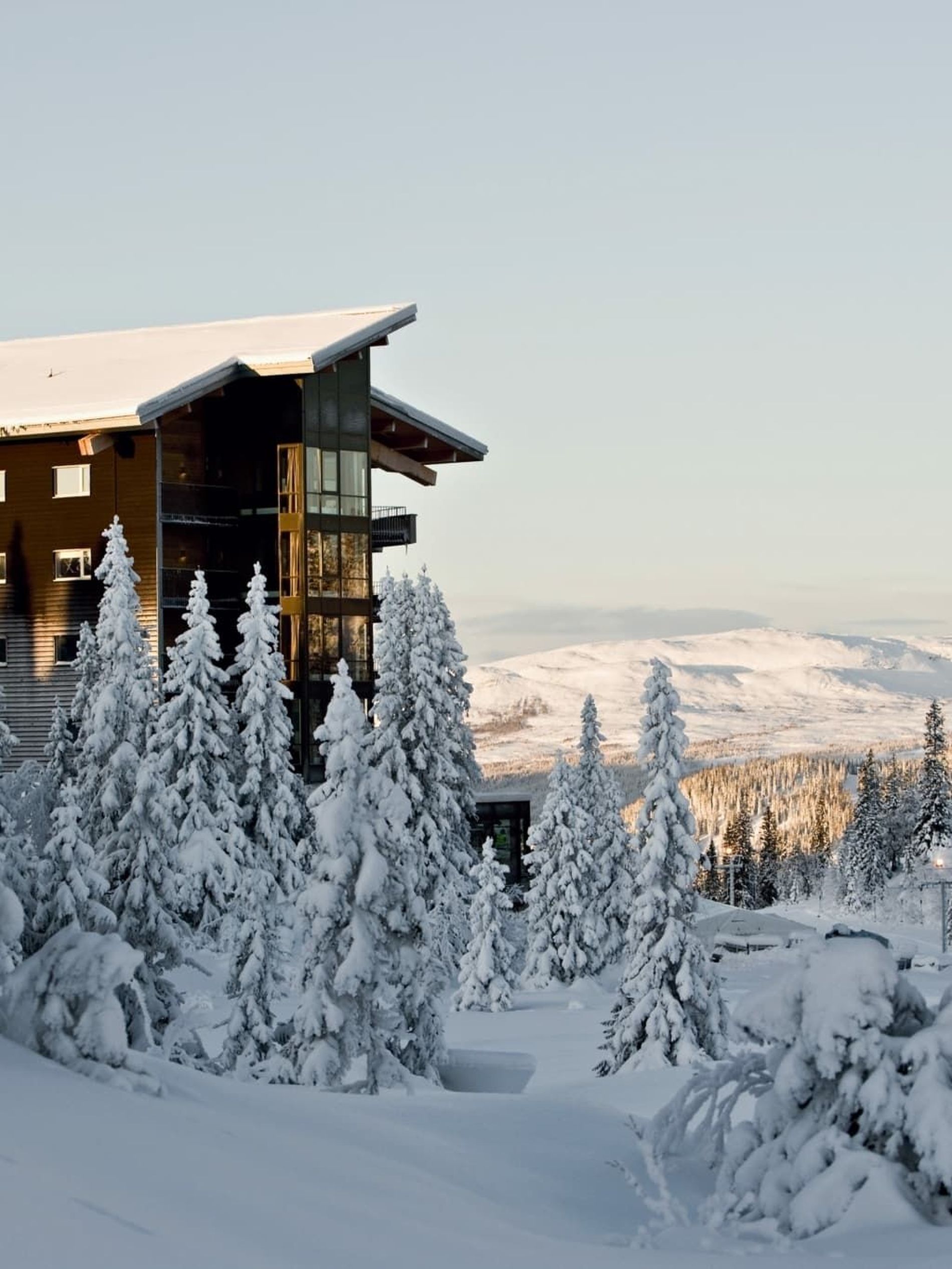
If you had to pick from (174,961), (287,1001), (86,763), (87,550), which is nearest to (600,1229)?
(174,961)

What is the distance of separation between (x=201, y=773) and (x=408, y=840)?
14550mm

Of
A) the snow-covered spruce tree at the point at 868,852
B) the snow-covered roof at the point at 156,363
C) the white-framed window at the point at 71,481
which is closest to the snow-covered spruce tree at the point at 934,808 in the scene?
the snow-covered spruce tree at the point at 868,852

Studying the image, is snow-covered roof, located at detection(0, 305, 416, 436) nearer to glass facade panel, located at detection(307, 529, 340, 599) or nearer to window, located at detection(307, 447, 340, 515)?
window, located at detection(307, 447, 340, 515)

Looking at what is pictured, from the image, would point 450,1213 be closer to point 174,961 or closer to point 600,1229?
point 600,1229

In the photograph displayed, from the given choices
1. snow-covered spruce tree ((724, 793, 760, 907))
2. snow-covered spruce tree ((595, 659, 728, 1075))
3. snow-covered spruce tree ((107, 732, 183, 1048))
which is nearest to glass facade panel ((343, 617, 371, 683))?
snow-covered spruce tree ((595, 659, 728, 1075))

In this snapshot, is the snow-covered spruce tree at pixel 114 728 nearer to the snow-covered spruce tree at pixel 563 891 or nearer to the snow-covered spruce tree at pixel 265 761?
the snow-covered spruce tree at pixel 265 761

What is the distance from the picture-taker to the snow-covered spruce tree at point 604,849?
210 ft

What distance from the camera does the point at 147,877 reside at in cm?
3347

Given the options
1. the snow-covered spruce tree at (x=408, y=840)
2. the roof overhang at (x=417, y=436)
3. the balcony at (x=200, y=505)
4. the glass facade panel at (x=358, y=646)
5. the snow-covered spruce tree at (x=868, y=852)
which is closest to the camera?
the snow-covered spruce tree at (x=408, y=840)

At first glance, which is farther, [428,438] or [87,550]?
[428,438]

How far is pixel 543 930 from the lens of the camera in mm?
63500

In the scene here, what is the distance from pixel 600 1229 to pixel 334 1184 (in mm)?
1726

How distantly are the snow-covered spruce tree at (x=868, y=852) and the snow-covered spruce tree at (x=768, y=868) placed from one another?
6.97 metres

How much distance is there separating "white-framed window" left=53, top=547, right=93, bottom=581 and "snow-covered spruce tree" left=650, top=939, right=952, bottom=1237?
1856 inches
